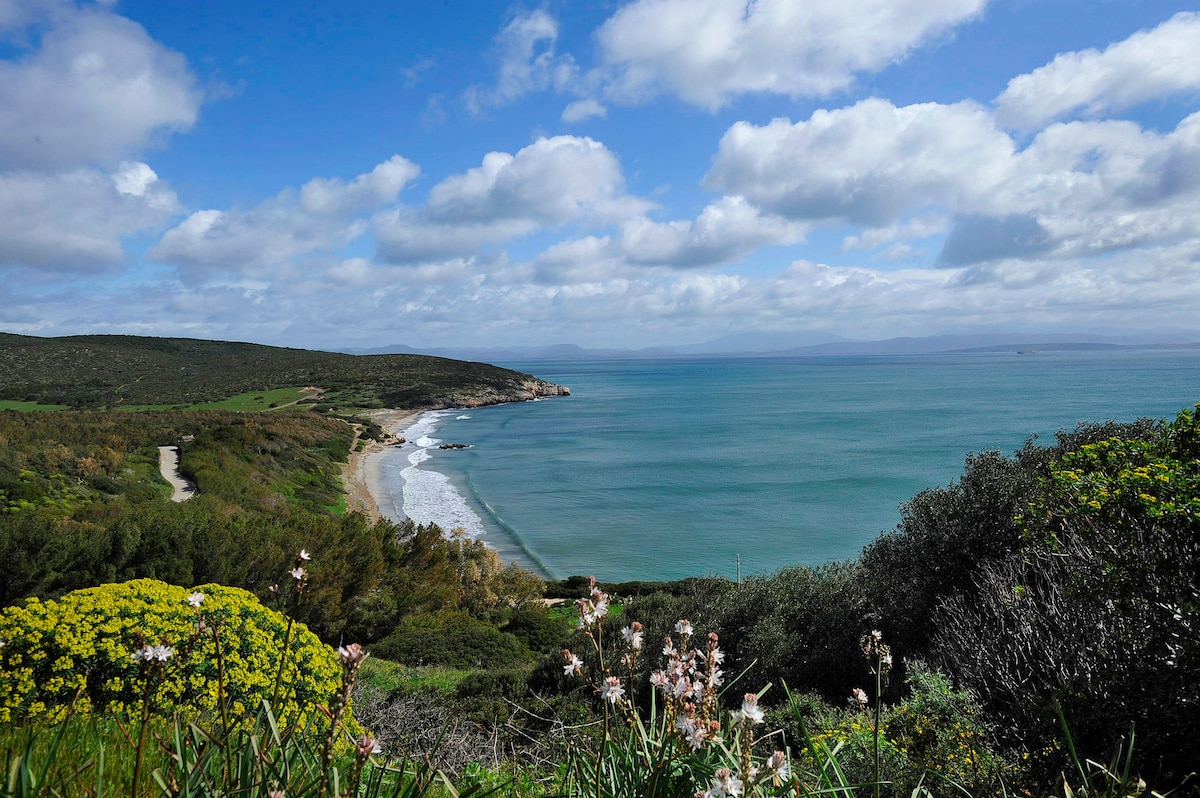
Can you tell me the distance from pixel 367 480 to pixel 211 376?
64596 mm

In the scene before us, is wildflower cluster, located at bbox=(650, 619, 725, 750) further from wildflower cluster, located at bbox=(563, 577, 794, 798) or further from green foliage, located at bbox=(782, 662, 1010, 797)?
green foliage, located at bbox=(782, 662, 1010, 797)

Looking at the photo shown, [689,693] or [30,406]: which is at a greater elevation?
[689,693]

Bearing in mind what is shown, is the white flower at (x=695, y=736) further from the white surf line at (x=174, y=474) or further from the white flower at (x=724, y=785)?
the white surf line at (x=174, y=474)

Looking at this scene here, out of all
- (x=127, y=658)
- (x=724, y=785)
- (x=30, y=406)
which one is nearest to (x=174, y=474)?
(x=127, y=658)

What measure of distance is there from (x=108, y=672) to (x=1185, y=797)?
945 centimetres

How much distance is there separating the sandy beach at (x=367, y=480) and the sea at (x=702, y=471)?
1.27 m

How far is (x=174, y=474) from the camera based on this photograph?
103 feet

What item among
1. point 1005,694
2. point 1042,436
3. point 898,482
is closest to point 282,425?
point 898,482

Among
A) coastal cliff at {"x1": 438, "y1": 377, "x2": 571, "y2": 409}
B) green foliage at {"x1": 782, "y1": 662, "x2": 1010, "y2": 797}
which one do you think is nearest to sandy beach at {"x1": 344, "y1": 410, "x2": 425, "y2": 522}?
green foliage at {"x1": 782, "y1": 662, "x2": 1010, "y2": 797}

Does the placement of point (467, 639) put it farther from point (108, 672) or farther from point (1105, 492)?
point (1105, 492)

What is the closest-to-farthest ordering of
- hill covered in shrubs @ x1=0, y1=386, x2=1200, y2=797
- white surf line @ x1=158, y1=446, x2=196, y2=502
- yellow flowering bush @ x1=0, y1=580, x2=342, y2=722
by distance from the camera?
hill covered in shrubs @ x1=0, y1=386, x2=1200, y2=797
yellow flowering bush @ x1=0, y1=580, x2=342, y2=722
white surf line @ x1=158, y1=446, x2=196, y2=502

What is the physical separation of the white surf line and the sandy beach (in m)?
7.14

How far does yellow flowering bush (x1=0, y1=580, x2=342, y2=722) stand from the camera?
6023 millimetres

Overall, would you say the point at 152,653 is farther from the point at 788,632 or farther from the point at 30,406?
the point at 30,406
